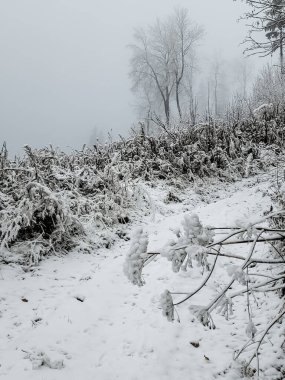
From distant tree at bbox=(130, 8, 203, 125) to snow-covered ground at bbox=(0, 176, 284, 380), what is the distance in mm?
24731

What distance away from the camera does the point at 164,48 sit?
27.3 meters

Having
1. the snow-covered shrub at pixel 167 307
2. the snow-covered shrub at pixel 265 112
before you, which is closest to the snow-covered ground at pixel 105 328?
the snow-covered shrub at pixel 167 307

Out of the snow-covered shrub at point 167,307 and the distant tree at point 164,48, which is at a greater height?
the distant tree at point 164,48

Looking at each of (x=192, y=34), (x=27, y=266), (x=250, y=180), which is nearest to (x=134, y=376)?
(x=27, y=266)

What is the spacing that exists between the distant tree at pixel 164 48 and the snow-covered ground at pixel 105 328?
24.7 meters

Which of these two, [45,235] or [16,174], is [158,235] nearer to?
[45,235]

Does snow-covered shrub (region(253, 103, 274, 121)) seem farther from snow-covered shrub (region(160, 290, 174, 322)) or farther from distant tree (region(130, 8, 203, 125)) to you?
distant tree (region(130, 8, 203, 125))

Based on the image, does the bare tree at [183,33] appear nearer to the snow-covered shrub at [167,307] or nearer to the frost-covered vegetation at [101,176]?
the frost-covered vegetation at [101,176]

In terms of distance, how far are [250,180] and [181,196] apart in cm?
174

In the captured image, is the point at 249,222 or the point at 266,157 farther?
the point at 266,157

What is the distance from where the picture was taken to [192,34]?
90.4 feet

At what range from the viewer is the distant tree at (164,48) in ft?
89.0

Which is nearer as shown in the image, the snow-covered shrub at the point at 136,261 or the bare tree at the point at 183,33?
the snow-covered shrub at the point at 136,261

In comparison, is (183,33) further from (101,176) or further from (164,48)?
(101,176)
